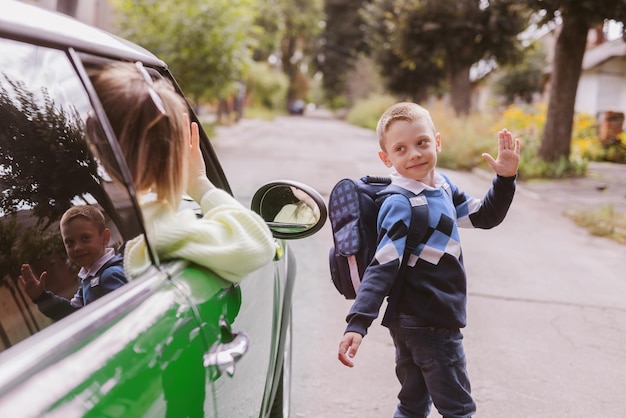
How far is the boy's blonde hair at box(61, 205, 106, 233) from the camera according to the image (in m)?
2.01

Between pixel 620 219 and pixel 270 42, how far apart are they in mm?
36577

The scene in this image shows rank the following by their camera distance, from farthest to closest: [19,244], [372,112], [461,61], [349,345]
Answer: [372,112] → [461,61] → [349,345] → [19,244]

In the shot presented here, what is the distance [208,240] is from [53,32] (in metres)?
0.58

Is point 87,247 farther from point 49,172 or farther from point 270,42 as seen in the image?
point 270,42

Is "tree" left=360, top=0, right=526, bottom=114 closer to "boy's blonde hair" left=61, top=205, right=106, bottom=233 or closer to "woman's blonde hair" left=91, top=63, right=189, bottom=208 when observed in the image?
"boy's blonde hair" left=61, top=205, right=106, bottom=233

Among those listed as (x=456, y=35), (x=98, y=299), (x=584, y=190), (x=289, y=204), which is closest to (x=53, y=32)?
(x=98, y=299)

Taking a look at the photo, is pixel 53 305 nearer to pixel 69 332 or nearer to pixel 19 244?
pixel 19 244

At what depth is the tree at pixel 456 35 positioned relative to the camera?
23719mm

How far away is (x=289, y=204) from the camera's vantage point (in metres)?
2.42

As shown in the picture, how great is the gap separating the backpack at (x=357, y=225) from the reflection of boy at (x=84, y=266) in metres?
0.75

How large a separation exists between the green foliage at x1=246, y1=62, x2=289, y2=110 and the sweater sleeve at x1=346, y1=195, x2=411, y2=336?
39322mm

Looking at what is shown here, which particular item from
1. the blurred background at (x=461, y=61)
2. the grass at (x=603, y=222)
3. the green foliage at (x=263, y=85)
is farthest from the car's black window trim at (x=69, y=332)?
the green foliage at (x=263, y=85)

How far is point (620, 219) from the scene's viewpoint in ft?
31.1

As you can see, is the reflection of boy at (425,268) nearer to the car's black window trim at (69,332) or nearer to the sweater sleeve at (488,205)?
the sweater sleeve at (488,205)
